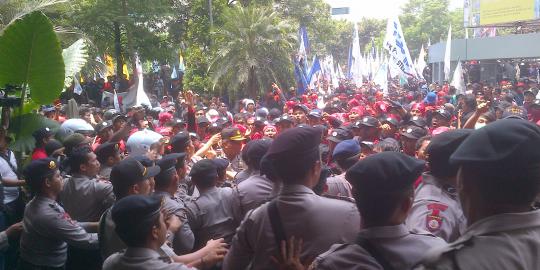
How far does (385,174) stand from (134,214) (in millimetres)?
1416

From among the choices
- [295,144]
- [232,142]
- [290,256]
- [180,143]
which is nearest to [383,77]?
[232,142]

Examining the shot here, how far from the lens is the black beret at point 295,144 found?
281cm

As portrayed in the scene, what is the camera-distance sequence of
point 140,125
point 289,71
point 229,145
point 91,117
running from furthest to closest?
point 289,71 < point 91,117 < point 140,125 < point 229,145

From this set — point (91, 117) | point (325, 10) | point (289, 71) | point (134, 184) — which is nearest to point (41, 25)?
point (134, 184)

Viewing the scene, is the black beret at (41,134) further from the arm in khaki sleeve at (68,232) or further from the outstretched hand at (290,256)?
the outstretched hand at (290,256)

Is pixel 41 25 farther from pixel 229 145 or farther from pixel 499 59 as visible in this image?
pixel 499 59

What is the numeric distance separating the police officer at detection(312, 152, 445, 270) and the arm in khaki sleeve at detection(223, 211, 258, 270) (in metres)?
0.70

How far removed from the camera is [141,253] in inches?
116

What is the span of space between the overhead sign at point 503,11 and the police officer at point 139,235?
85.5 ft

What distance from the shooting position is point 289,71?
19328mm

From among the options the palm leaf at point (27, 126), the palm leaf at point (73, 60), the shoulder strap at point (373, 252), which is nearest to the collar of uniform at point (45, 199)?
the palm leaf at point (27, 126)

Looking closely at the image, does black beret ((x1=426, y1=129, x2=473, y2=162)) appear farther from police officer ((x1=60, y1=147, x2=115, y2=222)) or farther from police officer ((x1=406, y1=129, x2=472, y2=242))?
police officer ((x1=60, y1=147, x2=115, y2=222))

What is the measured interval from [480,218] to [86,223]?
3.58 metres

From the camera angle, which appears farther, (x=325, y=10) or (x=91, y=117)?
(x=325, y=10)
